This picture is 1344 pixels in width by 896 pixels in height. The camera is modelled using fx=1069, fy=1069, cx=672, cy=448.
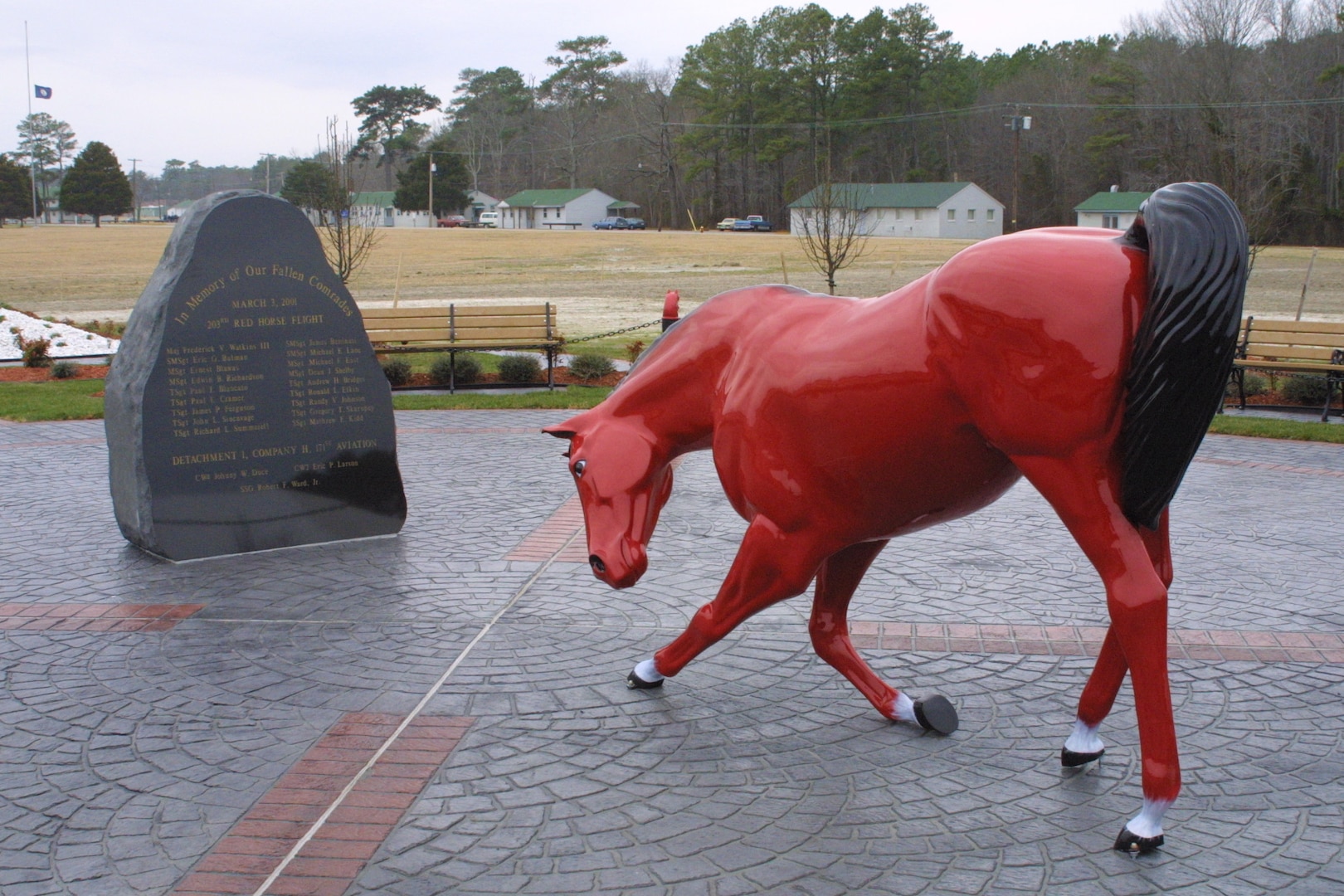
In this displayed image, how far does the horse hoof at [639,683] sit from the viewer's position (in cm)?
482

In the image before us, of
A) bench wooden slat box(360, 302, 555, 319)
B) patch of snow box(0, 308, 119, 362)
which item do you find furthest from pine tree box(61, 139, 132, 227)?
bench wooden slat box(360, 302, 555, 319)

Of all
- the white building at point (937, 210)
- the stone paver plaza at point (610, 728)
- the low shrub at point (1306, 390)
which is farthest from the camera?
the white building at point (937, 210)

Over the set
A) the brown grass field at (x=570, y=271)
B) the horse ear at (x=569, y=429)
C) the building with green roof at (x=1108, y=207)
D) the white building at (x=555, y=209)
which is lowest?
the horse ear at (x=569, y=429)

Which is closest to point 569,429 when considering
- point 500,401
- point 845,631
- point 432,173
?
point 845,631

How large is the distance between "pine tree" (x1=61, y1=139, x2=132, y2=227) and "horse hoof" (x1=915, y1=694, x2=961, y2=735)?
100 metres

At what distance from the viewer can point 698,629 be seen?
4.43m

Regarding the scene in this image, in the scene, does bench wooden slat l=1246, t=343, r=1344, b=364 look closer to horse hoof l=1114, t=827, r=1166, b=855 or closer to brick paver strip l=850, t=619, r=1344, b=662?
brick paver strip l=850, t=619, r=1344, b=662

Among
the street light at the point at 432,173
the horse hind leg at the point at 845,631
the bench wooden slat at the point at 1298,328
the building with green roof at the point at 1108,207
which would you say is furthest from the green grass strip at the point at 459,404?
the street light at the point at 432,173

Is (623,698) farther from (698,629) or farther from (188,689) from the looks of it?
(188,689)

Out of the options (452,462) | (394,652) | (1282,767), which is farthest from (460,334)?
(1282,767)

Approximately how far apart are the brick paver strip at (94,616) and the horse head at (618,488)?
2.89m

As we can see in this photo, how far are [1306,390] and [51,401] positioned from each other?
1604 centimetres

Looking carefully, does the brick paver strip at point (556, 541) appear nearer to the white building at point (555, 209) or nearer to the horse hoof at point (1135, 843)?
the horse hoof at point (1135, 843)

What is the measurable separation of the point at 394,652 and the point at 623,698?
1.33 metres
